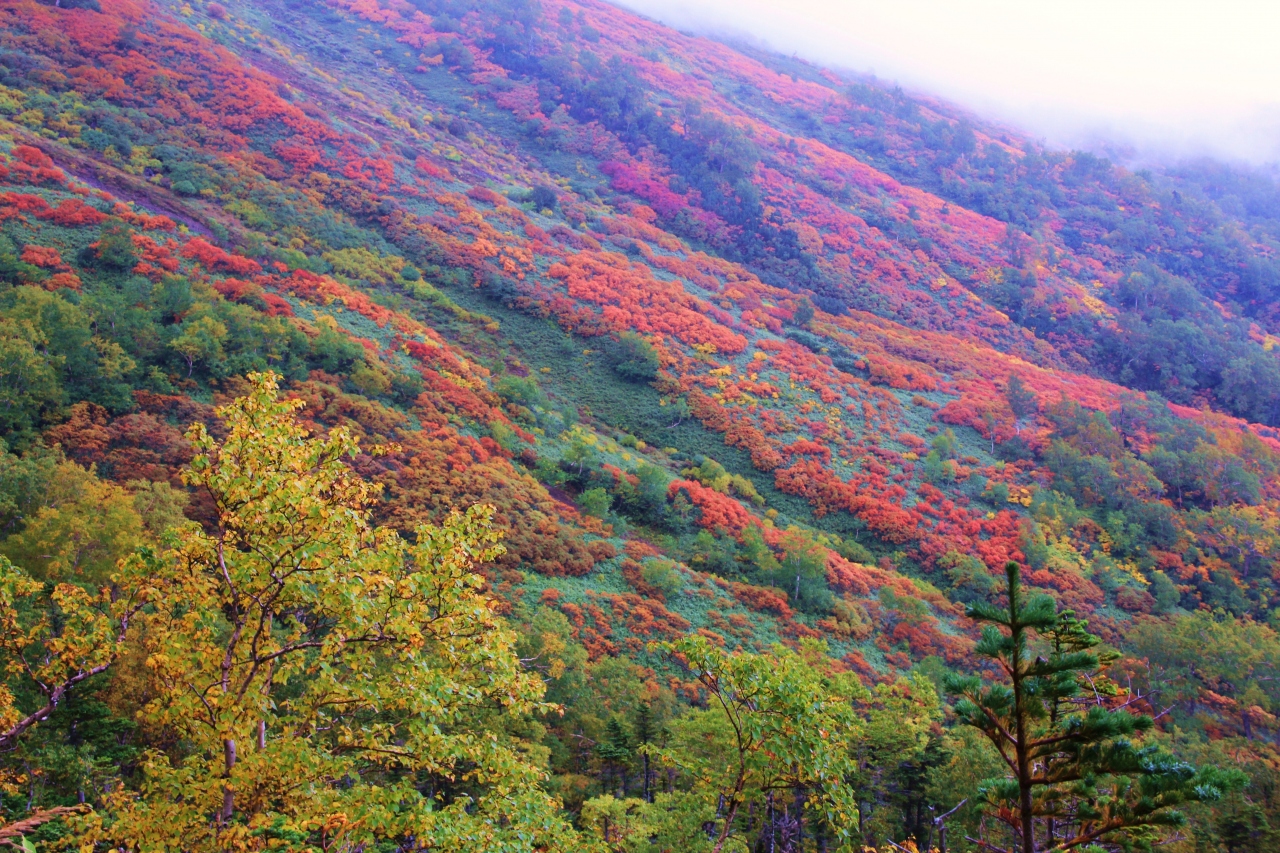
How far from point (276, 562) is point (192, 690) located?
146 centimetres

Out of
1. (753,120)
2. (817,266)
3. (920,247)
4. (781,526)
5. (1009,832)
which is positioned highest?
(753,120)

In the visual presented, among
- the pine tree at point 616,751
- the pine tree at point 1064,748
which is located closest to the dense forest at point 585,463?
the pine tree at point 1064,748

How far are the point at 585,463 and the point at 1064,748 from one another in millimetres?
32969

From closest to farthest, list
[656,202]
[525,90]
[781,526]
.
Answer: [781,526]
[656,202]
[525,90]

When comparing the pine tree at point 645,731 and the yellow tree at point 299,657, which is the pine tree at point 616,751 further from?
the yellow tree at point 299,657

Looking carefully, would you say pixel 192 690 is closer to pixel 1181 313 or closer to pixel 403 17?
pixel 1181 313

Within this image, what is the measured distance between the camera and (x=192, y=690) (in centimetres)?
637

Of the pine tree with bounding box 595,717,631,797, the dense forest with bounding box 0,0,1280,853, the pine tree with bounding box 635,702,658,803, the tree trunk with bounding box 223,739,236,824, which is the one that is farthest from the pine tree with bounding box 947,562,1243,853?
the pine tree with bounding box 635,702,658,803

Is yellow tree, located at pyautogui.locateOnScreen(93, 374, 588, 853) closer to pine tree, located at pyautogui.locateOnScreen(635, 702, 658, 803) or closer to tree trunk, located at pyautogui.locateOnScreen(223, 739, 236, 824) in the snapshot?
tree trunk, located at pyautogui.locateOnScreen(223, 739, 236, 824)

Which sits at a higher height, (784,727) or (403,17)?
(403,17)

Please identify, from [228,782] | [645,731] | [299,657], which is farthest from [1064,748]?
[645,731]

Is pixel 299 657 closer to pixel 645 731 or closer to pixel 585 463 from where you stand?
pixel 645 731

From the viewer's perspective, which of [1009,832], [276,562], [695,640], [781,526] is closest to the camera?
[276,562]

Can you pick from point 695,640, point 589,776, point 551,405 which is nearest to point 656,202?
point 551,405
